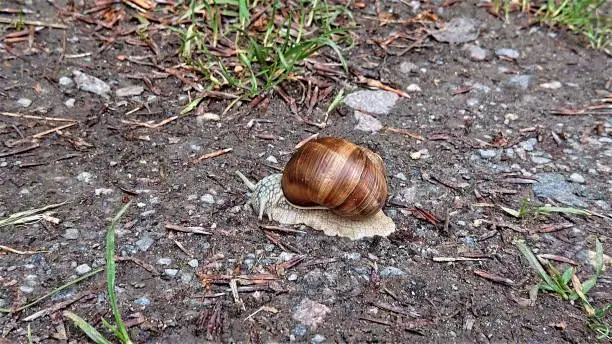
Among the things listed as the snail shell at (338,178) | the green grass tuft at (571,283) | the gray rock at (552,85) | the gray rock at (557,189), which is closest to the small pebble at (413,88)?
the gray rock at (552,85)

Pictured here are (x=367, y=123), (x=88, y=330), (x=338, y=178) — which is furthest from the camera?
(x=367, y=123)

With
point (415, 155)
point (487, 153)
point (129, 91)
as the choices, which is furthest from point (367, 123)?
point (129, 91)

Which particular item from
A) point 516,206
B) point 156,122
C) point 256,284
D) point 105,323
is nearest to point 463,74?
point 516,206

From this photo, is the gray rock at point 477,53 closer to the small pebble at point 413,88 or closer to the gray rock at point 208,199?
the small pebble at point 413,88

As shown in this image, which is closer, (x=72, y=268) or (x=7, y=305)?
(x=7, y=305)

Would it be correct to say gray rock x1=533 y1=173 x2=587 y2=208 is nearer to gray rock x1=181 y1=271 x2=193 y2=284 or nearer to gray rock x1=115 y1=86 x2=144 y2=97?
gray rock x1=181 y1=271 x2=193 y2=284

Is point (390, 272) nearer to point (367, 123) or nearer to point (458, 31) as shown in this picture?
point (367, 123)

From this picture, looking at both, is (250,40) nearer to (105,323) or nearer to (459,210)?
(459,210)
